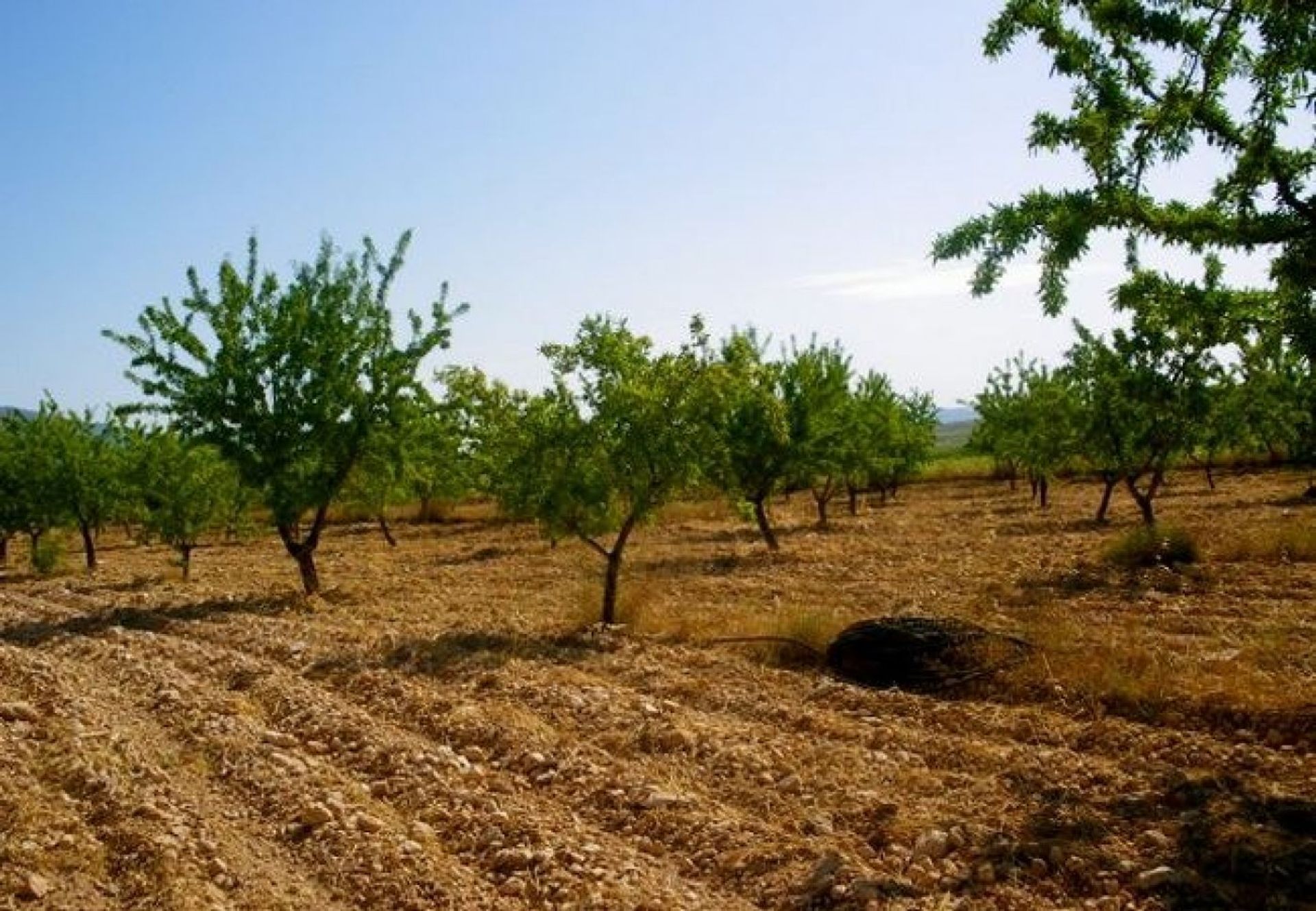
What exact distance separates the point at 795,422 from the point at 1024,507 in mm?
13539

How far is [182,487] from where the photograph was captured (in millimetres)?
23594

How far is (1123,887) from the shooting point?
5.64 m

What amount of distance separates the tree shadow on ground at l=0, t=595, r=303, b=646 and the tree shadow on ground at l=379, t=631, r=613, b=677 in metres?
4.51

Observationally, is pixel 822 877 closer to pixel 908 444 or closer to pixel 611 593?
pixel 611 593

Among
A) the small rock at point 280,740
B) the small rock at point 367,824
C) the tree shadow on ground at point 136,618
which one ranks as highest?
the tree shadow on ground at point 136,618

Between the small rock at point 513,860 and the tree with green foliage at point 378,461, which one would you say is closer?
the small rock at point 513,860

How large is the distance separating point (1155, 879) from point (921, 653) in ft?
15.8

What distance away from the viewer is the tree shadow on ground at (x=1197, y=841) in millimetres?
5473

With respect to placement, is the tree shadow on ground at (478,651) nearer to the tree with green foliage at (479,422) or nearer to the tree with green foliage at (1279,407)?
the tree with green foliage at (479,422)

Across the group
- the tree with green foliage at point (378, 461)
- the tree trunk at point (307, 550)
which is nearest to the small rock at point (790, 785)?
the tree with green foliage at point (378, 461)

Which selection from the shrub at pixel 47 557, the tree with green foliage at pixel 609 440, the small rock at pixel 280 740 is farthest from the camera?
the shrub at pixel 47 557

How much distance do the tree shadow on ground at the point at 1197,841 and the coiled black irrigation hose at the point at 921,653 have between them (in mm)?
2962

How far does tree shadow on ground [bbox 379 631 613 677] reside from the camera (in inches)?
459

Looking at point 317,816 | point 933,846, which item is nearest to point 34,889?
point 317,816
